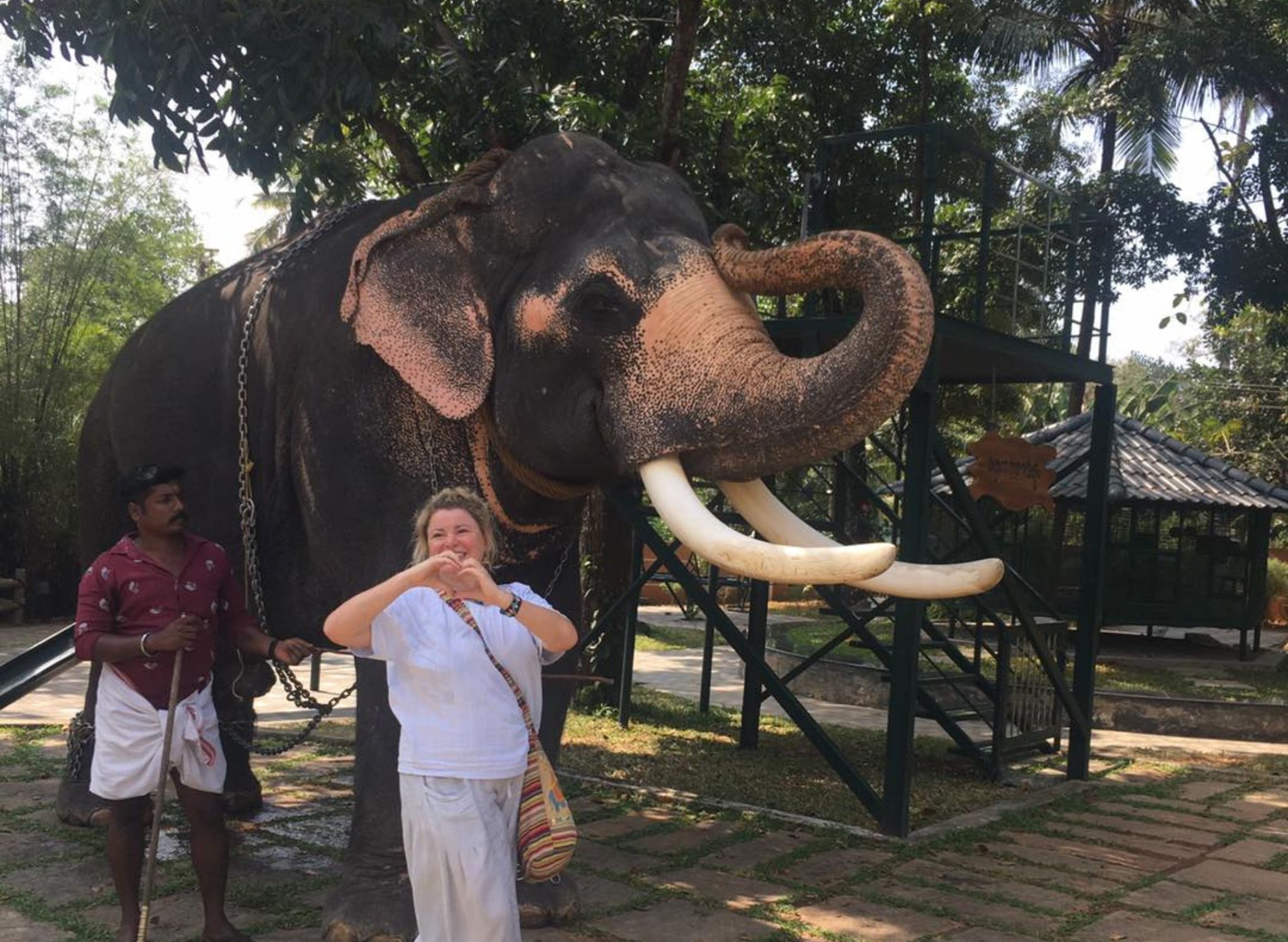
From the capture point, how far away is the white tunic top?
277 cm

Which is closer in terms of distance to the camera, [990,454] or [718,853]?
[718,853]

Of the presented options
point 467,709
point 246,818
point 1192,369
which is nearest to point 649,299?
point 467,709

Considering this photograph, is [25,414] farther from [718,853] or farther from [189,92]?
[718,853]

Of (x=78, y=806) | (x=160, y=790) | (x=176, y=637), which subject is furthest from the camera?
(x=78, y=806)

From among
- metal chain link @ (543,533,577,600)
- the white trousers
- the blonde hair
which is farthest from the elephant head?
the white trousers

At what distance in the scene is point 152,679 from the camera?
364cm

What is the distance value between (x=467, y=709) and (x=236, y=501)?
2181 mm

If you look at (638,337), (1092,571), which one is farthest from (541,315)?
(1092,571)

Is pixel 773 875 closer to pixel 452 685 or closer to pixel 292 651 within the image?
pixel 292 651

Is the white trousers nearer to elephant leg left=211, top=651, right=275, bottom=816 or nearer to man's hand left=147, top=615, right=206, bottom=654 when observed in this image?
man's hand left=147, top=615, right=206, bottom=654

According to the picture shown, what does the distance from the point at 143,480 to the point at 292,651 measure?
2.11ft

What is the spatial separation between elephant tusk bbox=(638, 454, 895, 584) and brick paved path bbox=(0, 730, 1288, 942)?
4.74 ft

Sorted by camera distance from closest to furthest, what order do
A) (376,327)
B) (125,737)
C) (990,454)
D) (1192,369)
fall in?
(125,737)
(376,327)
(990,454)
(1192,369)

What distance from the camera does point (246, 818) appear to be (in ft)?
17.7
